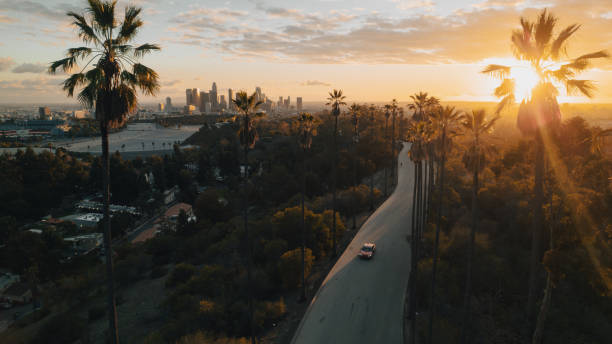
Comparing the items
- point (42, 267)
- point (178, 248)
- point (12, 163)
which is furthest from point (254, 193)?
point (12, 163)

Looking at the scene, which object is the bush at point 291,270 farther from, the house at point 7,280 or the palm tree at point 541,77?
the house at point 7,280

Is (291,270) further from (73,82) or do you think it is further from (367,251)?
(73,82)

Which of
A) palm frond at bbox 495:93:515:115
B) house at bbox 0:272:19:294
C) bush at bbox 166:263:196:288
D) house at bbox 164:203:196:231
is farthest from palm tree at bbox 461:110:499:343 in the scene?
house at bbox 0:272:19:294

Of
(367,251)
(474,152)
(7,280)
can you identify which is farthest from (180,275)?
(7,280)

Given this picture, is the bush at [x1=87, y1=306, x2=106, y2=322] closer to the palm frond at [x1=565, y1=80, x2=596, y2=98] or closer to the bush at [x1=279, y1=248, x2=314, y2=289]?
the bush at [x1=279, y1=248, x2=314, y2=289]

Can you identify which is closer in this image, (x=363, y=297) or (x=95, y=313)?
(x=363, y=297)

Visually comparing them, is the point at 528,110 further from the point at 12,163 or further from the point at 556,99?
the point at 12,163
